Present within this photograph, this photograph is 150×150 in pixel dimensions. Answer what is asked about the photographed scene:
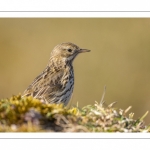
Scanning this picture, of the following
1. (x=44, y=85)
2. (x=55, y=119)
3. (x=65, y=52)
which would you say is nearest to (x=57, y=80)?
(x=44, y=85)

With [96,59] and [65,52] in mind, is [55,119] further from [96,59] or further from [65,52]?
[96,59]

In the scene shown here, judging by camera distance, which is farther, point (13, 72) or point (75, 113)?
point (13, 72)

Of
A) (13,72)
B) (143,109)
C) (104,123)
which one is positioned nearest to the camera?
(104,123)

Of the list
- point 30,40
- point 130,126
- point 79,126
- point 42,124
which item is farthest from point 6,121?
point 30,40

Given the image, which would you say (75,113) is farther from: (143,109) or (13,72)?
(13,72)

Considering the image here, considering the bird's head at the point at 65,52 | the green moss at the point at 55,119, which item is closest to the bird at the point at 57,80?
the bird's head at the point at 65,52

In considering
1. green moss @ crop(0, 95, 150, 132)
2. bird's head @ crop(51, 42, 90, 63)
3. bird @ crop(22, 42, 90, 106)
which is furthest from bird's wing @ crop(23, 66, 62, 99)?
green moss @ crop(0, 95, 150, 132)

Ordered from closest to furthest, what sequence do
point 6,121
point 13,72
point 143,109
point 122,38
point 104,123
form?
point 6,121, point 104,123, point 143,109, point 13,72, point 122,38
